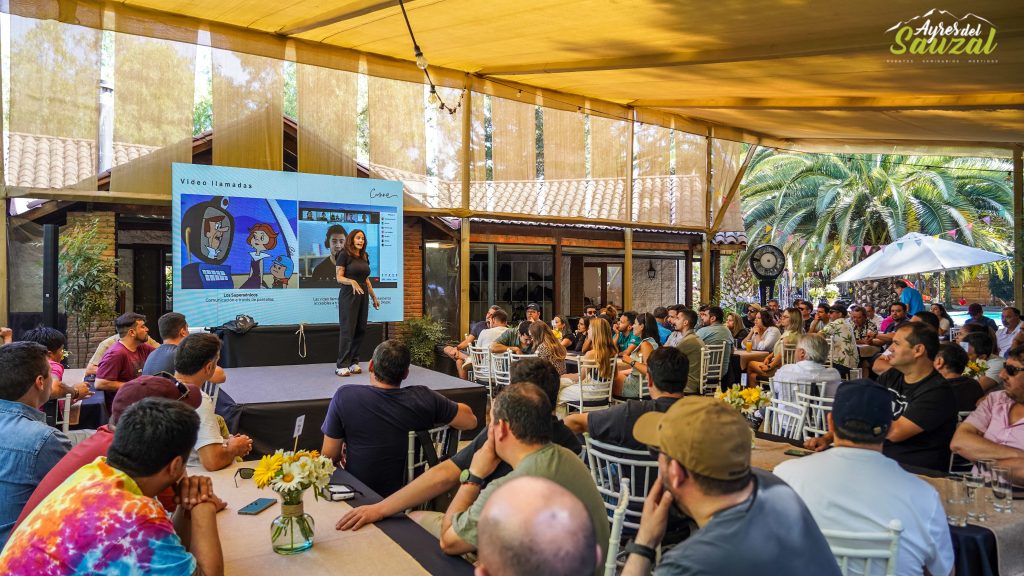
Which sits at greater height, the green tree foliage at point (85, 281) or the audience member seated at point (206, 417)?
the green tree foliage at point (85, 281)

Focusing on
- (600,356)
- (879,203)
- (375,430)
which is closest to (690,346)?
(600,356)

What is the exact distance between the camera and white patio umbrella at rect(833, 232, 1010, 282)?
1148 centimetres

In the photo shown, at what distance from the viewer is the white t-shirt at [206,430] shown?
331 cm

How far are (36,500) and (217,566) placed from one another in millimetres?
669

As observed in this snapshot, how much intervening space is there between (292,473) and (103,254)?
837 centimetres

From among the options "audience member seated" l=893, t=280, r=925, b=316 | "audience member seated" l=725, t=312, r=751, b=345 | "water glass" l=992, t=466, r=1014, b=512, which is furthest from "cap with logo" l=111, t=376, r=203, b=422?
"audience member seated" l=893, t=280, r=925, b=316

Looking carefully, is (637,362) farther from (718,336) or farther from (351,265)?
(351,265)

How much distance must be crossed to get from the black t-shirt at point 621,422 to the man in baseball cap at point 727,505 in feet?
5.66

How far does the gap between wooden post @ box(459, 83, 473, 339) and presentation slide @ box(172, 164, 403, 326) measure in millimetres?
1151

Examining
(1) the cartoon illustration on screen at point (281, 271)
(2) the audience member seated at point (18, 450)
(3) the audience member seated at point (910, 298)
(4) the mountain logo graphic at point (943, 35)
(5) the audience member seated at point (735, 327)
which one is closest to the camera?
(2) the audience member seated at point (18, 450)

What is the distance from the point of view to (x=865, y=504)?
2.26m

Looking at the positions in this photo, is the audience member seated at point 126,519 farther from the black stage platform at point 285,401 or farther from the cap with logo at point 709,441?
the black stage platform at point 285,401

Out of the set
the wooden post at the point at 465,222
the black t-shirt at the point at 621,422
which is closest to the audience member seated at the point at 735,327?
the wooden post at the point at 465,222

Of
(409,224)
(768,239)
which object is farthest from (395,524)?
(768,239)
